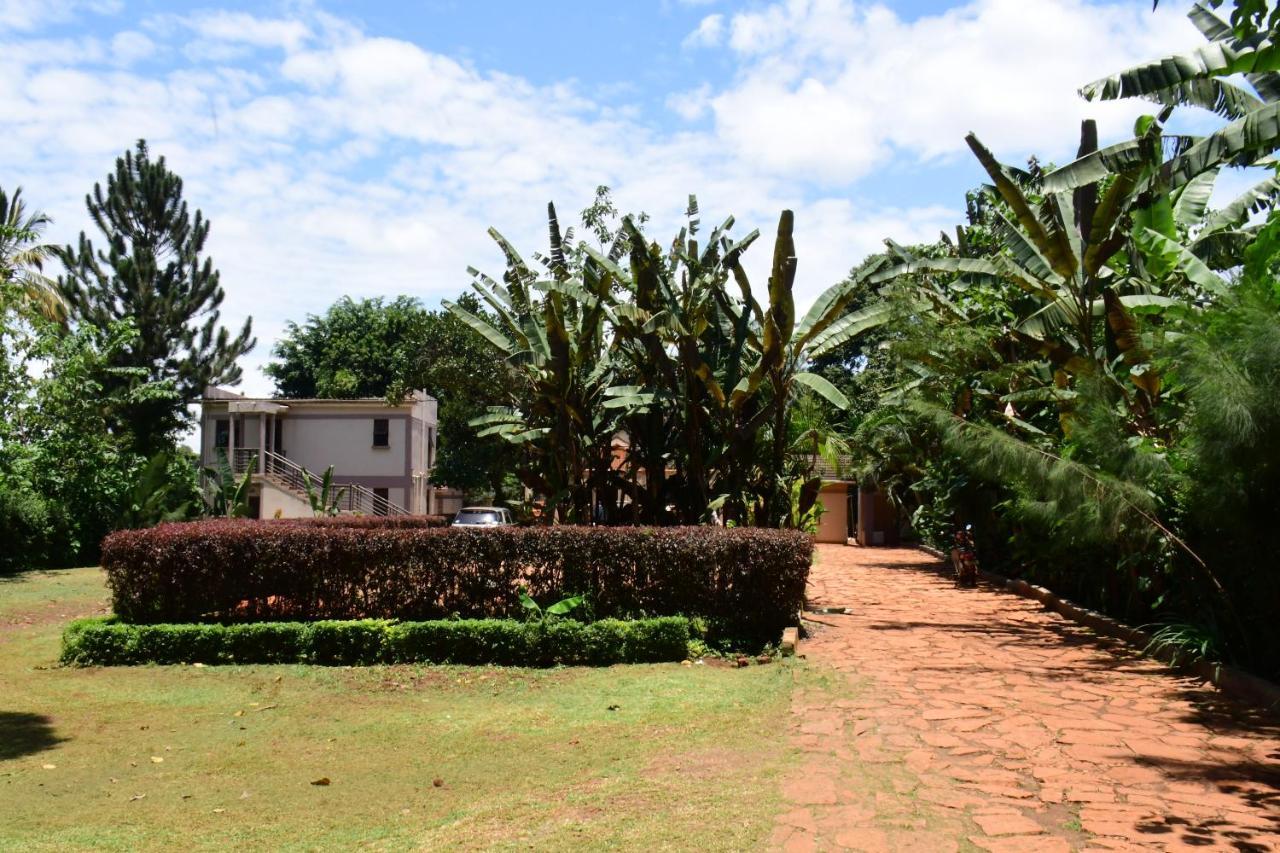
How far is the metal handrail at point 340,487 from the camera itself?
4138cm

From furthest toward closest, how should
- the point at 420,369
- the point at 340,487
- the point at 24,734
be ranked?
1. the point at 340,487
2. the point at 420,369
3. the point at 24,734

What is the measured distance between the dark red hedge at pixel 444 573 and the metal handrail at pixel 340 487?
96.7 ft

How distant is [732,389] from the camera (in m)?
13.6

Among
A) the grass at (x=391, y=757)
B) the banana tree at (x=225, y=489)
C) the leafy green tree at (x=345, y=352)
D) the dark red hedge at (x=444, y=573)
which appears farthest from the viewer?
the leafy green tree at (x=345, y=352)

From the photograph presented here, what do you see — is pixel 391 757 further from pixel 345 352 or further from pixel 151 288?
pixel 345 352

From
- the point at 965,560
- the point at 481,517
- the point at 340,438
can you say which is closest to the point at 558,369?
the point at 965,560

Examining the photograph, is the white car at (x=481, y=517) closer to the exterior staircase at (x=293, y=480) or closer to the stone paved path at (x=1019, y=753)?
the stone paved path at (x=1019, y=753)

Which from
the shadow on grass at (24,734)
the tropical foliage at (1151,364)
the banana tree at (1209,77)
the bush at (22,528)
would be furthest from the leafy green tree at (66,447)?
the banana tree at (1209,77)

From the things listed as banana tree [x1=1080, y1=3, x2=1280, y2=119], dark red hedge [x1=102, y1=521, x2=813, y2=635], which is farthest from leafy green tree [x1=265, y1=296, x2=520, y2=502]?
banana tree [x1=1080, y1=3, x2=1280, y2=119]

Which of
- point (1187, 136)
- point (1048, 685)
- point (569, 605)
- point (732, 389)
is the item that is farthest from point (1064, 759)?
point (732, 389)

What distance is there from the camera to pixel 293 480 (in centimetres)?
4156

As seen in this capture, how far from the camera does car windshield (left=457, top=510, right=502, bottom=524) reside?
2617 cm

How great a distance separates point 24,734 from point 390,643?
3623mm

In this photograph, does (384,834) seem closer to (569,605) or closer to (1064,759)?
(1064,759)
